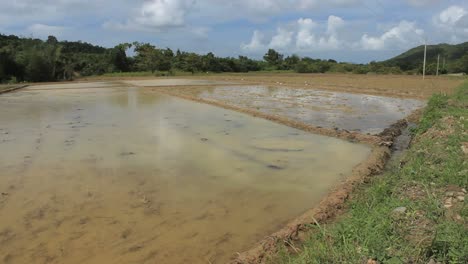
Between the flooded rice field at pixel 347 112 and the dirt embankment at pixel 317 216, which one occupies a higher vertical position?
the flooded rice field at pixel 347 112

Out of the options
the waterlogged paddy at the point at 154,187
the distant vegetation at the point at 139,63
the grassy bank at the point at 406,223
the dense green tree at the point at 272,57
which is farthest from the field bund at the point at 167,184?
the dense green tree at the point at 272,57

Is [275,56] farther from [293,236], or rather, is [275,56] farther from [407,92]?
[293,236]

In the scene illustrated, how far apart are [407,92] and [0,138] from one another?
1988 centimetres

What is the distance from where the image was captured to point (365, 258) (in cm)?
283

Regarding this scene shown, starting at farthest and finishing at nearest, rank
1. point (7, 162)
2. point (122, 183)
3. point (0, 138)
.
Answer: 1. point (0, 138)
2. point (7, 162)
3. point (122, 183)

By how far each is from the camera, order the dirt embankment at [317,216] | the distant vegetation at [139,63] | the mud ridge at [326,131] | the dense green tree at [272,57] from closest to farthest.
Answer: the dirt embankment at [317,216] → the mud ridge at [326,131] → the distant vegetation at [139,63] → the dense green tree at [272,57]

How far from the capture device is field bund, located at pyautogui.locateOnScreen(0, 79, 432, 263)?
13.2 feet

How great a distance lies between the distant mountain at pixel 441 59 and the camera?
46.6 m

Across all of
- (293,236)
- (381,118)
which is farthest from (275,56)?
(293,236)

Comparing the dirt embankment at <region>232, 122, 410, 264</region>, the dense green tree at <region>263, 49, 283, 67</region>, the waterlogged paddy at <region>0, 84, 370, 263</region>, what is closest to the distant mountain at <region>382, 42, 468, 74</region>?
the dense green tree at <region>263, 49, 283, 67</region>

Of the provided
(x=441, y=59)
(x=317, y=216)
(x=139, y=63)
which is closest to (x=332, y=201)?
(x=317, y=216)

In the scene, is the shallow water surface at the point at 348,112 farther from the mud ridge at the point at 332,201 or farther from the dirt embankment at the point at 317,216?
the dirt embankment at the point at 317,216

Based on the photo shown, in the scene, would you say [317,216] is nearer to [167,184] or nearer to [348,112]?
[167,184]

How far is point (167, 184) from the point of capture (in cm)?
591
